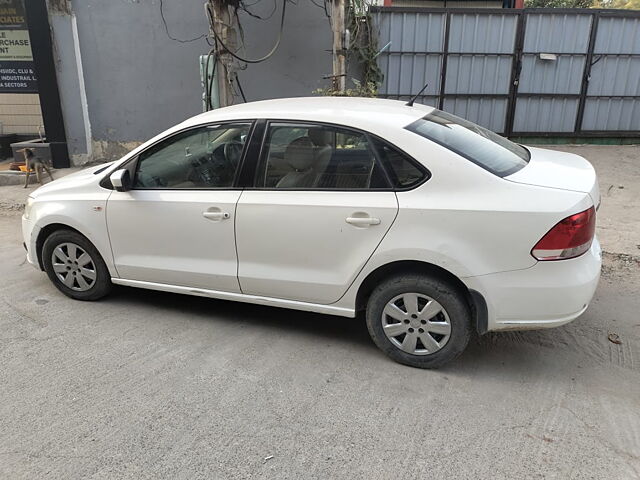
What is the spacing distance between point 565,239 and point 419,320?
985mm

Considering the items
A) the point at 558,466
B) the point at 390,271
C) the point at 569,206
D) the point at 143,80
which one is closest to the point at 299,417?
the point at 390,271

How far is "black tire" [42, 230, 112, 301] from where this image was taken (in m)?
4.32

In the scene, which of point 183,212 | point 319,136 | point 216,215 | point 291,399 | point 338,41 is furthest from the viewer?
point 338,41

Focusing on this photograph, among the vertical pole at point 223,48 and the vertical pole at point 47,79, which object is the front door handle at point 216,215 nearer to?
the vertical pole at point 223,48

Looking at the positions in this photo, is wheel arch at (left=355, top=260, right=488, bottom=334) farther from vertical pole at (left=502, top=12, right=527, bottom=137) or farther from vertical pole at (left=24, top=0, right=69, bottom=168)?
vertical pole at (left=24, top=0, right=69, bottom=168)

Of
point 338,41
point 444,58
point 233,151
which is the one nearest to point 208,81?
point 338,41

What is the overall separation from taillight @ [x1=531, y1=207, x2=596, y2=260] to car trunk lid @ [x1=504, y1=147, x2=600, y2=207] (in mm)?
211

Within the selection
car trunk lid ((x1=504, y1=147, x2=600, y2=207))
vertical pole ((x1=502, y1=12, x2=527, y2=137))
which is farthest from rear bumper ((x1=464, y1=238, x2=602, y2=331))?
vertical pole ((x1=502, y1=12, x2=527, y2=137))

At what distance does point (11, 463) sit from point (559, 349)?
341cm

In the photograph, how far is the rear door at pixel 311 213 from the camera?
337 centimetres

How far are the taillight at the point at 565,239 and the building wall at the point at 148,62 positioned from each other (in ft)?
22.5

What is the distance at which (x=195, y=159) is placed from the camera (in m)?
3.94

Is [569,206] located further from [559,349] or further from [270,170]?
[270,170]

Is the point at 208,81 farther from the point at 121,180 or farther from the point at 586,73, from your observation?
the point at 586,73
